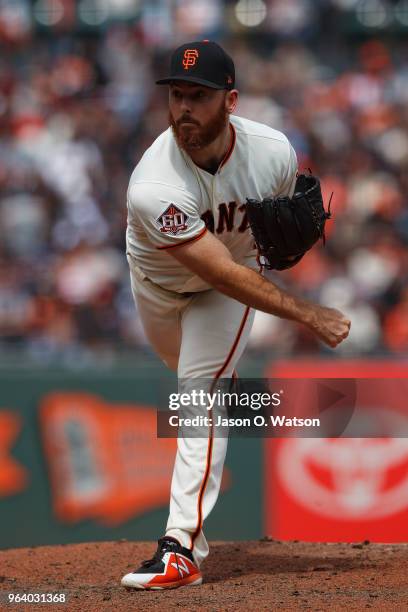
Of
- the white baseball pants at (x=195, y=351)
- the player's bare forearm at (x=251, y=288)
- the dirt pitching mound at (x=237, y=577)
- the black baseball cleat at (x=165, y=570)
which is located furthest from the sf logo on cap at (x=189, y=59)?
the dirt pitching mound at (x=237, y=577)

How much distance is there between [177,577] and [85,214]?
5432 millimetres

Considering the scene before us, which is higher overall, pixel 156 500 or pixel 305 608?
pixel 305 608

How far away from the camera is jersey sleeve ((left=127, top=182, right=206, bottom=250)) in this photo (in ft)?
11.3

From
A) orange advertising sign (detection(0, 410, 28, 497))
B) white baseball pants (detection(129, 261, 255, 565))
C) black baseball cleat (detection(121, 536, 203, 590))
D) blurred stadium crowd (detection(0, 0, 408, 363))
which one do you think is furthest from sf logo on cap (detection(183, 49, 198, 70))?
orange advertising sign (detection(0, 410, 28, 497))

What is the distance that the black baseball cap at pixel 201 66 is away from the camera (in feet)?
11.2

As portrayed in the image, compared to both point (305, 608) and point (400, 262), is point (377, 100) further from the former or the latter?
point (305, 608)

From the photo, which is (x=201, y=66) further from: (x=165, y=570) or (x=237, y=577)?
(x=237, y=577)

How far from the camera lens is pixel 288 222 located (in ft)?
11.8

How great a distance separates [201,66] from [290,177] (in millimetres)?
625

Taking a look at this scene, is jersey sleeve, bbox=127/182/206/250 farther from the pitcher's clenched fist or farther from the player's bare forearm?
the pitcher's clenched fist

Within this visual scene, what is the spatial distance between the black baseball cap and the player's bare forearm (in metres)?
0.52

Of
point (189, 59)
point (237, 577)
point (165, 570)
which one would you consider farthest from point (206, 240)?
point (237, 577)

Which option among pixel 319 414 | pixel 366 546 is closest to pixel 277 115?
pixel 319 414

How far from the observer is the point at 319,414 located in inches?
198
